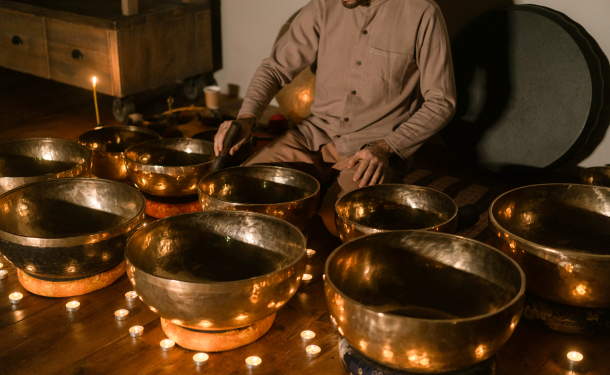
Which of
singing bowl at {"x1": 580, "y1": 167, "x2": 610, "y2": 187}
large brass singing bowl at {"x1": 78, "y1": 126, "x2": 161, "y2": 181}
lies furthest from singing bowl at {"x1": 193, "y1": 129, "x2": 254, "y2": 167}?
singing bowl at {"x1": 580, "y1": 167, "x2": 610, "y2": 187}

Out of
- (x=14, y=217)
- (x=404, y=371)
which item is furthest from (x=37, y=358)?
(x=404, y=371)

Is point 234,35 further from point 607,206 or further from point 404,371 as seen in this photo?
point 404,371

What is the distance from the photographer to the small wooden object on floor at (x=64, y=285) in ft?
3.85

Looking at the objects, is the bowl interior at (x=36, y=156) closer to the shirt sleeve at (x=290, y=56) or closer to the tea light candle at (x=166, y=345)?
the shirt sleeve at (x=290, y=56)

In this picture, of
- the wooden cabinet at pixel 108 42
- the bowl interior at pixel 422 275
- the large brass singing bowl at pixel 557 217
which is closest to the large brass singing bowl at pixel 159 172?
the bowl interior at pixel 422 275

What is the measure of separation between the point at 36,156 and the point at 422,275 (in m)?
1.17

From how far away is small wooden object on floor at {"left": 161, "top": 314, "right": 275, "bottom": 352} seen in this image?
100cm

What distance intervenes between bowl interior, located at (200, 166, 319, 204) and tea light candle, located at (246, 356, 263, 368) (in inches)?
20.9

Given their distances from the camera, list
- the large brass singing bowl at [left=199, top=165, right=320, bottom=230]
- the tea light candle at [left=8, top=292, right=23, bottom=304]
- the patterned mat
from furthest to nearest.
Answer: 1. the patterned mat
2. the large brass singing bowl at [left=199, top=165, right=320, bottom=230]
3. the tea light candle at [left=8, top=292, right=23, bottom=304]

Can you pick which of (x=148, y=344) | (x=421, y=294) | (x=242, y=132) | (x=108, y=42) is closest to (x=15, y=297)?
(x=148, y=344)

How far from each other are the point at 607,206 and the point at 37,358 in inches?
48.1

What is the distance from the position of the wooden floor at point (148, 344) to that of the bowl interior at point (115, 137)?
2.11 ft

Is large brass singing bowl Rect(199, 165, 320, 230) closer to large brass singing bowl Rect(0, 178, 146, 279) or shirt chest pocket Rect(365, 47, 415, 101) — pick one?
large brass singing bowl Rect(0, 178, 146, 279)

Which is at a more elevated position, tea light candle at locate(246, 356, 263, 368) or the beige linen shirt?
the beige linen shirt
